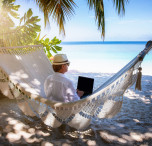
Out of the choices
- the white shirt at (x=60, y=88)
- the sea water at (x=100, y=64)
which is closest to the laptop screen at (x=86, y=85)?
the white shirt at (x=60, y=88)

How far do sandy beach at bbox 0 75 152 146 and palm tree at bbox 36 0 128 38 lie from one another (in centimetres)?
131

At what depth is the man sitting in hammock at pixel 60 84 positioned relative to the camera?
1.38m

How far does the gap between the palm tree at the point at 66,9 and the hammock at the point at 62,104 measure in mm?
924

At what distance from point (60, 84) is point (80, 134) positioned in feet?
1.63

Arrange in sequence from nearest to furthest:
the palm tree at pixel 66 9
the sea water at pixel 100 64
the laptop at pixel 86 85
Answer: the laptop at pixel 86 85, the palm tree at pixel 66 9, the sea water at pixel 100 64

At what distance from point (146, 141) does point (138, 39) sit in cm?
1866

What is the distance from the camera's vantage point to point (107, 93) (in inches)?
54.8

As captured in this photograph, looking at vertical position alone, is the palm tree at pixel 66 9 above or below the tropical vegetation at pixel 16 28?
above

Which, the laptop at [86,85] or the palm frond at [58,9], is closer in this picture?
the laptop at [86,85]

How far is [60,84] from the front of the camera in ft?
4.50

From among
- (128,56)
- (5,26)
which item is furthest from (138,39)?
(5,26)

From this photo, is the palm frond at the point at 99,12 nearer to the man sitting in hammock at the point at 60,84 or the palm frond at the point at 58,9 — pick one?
the palm frond at the point at 58,9

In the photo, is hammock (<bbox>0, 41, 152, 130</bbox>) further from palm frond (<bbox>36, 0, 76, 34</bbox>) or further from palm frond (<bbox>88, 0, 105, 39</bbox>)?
palm frond (<bbox>36, 0, 76, 34</bbox>)

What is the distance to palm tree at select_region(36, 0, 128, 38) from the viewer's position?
8.23 feet
